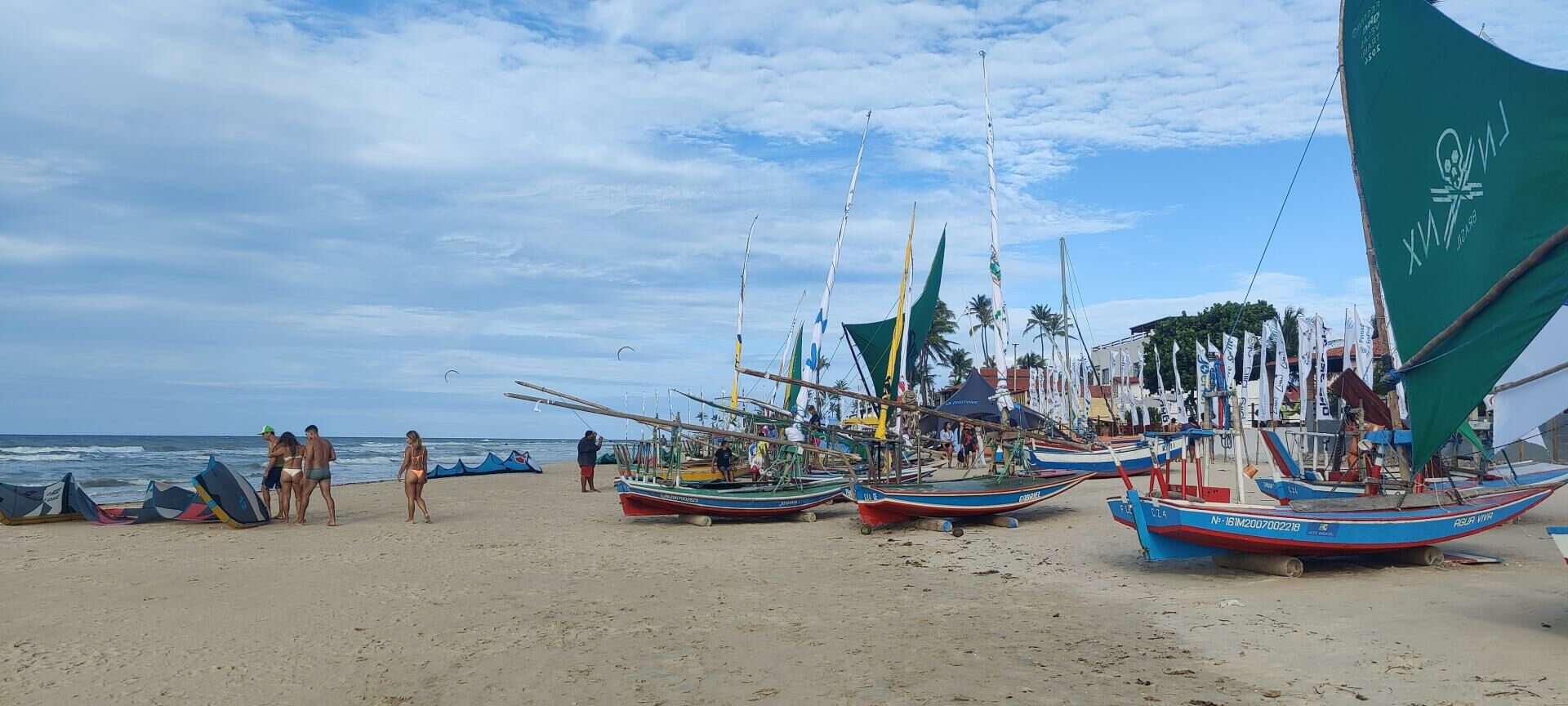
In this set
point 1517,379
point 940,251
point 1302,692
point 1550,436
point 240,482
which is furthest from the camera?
point 940,251

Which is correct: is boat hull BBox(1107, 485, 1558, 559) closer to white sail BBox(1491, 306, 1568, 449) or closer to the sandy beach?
the sandy beach

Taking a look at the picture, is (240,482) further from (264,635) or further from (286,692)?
(286,692)

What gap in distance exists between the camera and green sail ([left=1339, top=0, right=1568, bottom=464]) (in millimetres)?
6637

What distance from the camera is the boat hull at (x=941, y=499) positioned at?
15359mm

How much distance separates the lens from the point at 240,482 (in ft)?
54.2

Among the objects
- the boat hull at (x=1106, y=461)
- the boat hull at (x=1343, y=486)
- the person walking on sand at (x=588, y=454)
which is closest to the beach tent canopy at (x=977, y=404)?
the boat hull at (x=1106, y=461)

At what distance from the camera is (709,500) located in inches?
656

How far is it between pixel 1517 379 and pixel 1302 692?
470 cm

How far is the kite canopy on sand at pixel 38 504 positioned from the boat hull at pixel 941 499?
1388cm

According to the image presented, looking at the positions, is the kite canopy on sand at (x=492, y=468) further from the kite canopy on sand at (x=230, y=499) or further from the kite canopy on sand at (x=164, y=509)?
the kite canopy on sand at (x=230, y=499)

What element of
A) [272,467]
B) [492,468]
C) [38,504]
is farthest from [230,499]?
[492,468]

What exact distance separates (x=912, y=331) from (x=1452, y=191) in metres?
Result: 17.2

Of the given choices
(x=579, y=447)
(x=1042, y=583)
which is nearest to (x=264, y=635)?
(x=1042, y=583)

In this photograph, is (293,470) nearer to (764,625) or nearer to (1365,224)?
(764,625)
